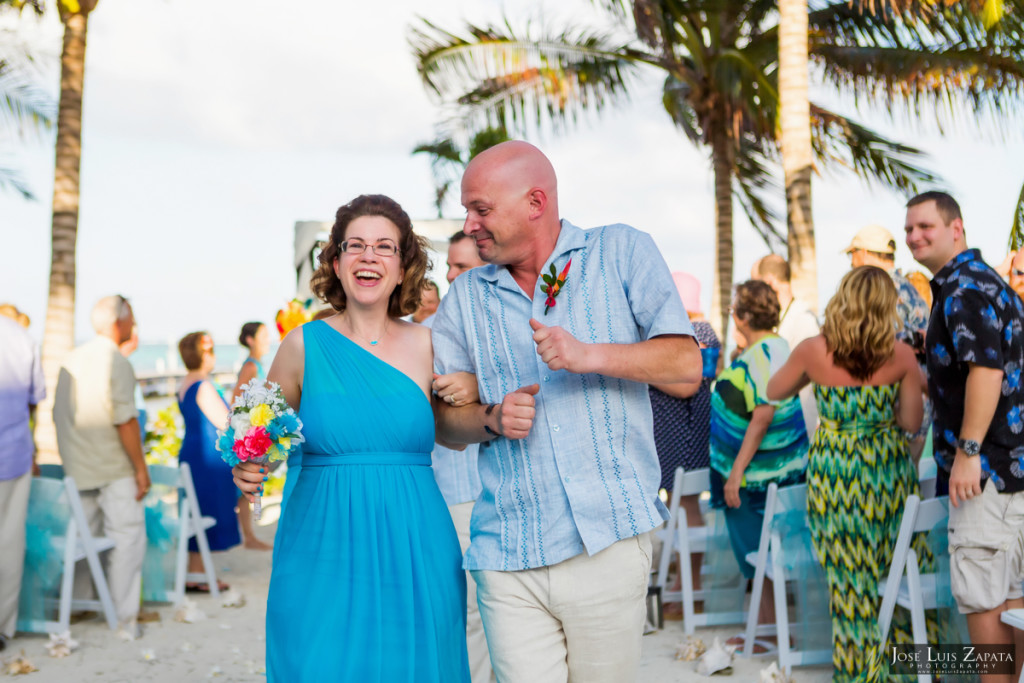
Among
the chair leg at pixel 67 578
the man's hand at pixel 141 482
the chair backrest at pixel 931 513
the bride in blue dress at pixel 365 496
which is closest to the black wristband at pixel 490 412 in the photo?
the bride in blue dress at pixel 365 496

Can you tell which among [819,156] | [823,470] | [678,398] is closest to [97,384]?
[678,398]

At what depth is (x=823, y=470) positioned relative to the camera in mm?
4453

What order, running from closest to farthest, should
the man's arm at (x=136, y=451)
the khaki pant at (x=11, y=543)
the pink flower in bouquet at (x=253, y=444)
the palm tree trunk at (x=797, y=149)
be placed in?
1. the pink flower in bouquet at (x=253, y=444)
2. the khaki pant at (x=11, y=543)
3. the man's arm at (x=136, y=451)
4. the palm tree trunk at (x=797, y=149)

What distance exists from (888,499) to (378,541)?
2.69 metres

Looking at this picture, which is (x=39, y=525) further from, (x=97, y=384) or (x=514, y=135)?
(x=514, y=135)

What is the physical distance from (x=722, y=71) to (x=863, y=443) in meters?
8.47

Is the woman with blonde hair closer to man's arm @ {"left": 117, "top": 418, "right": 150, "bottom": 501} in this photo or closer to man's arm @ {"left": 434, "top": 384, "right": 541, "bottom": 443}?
man's arm @ {"left": 434, "top": 384, "right": 541, "bottom": 443}

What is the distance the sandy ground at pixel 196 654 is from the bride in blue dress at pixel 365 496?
2645mm

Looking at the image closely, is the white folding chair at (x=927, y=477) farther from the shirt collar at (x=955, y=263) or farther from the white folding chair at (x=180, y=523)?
the white folding chair at (x=180, y=523)

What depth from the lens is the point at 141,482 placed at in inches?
246

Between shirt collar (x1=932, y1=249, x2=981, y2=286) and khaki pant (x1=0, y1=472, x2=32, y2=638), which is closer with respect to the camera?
shirt collar (x1=932, y1=249, x2=981, y2=286)

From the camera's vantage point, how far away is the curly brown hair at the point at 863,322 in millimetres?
4207

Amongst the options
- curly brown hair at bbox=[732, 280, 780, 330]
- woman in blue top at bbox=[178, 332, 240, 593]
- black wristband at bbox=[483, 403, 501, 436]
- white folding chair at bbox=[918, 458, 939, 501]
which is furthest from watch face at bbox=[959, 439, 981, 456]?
woman in blue top at bbox=[178, 332, 240, 593]

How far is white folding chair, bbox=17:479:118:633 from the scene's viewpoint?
5.84 metres
